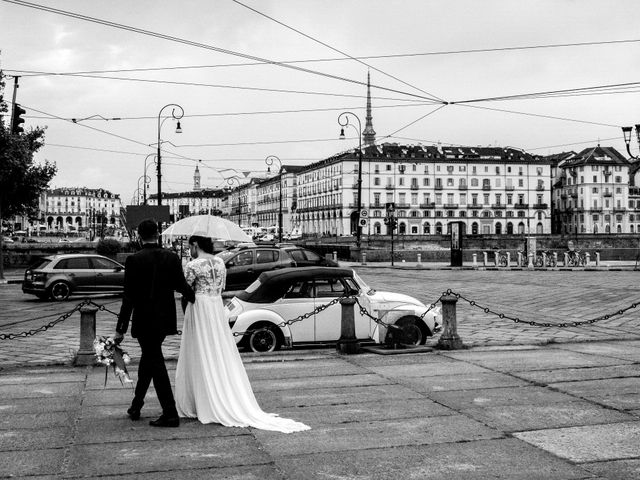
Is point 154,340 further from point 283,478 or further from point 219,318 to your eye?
point 283,478

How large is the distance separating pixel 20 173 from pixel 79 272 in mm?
12041

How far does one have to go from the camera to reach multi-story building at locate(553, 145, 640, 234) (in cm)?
12694

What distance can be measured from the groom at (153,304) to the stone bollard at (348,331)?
4.62 m

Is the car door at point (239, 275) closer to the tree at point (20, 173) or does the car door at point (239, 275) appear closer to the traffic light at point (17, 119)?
the traffic light at point (17, 119)

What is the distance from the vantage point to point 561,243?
8344cm

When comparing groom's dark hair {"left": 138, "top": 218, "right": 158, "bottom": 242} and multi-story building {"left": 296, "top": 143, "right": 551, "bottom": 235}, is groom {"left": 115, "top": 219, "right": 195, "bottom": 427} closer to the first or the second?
groom's dark hair {"left": 138, "top": 218, "right": 158, "bottom": 242}

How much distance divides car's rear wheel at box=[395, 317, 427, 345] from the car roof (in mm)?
1352

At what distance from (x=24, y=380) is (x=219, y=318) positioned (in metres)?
3.47

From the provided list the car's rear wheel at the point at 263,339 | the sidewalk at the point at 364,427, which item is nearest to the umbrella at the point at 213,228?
the car's rear wheel at the point at 263,339

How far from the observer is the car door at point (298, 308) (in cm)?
1106

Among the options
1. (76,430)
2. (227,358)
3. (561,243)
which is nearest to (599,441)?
(227,358)

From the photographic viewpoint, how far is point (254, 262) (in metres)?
21.2

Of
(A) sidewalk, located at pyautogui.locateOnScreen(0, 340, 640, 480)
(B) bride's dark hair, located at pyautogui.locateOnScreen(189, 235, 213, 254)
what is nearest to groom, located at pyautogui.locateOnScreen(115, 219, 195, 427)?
(A) sidewalk, located at pyautogui.locateOnScreen(0, 340, 640, 480)

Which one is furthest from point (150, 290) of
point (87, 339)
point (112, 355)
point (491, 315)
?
point (491, 315)
